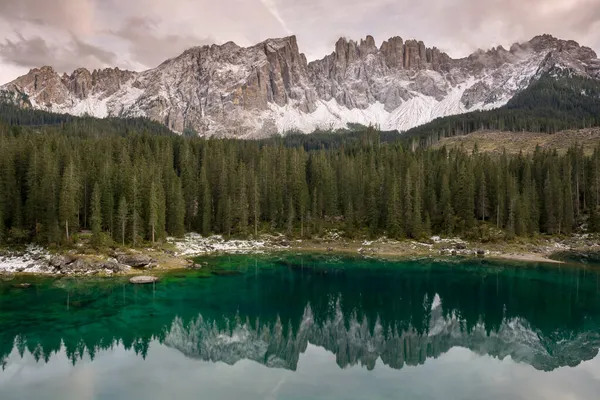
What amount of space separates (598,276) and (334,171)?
6145cm

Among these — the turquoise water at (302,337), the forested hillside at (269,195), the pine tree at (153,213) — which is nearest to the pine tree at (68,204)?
the forested hillside at (269,195)

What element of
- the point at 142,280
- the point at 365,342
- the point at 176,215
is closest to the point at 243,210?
the point at 176,215

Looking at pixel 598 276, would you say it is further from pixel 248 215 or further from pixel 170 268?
pixel 248 215

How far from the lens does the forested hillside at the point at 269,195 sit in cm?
6869

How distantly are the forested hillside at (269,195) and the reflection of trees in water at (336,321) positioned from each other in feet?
83.7

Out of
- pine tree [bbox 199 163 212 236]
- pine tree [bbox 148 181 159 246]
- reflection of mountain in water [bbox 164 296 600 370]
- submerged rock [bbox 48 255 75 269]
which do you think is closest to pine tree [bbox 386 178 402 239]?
pine tree [bbox 199 163 212 236]

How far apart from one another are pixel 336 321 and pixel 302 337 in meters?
5.16

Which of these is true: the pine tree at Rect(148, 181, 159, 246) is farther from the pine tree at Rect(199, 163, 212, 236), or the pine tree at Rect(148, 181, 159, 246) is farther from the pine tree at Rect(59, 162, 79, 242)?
the pine tree at Rect(199, 163, 212, 236)

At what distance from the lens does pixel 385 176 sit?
98250mm

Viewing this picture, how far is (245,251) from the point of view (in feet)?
255

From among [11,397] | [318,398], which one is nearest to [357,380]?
[318,398]

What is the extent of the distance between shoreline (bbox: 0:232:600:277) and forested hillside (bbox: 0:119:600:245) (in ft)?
11.6

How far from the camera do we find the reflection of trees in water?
104 ft

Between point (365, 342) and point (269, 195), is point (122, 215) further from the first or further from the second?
point (365, 342)
